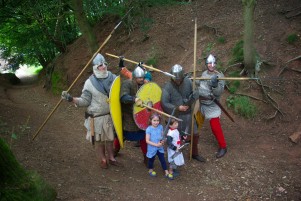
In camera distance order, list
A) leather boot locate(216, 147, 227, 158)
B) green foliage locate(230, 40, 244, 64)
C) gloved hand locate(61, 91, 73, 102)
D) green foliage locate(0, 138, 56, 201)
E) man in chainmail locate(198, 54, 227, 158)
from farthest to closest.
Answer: green foliage locate(230, 40, 244, 64) < leather boot locate(216, 147, 227, 158) < man in chainmail locate(198, 54, 227, 158) < gloved hand locate(61, 91, 73, 102) < green foliage locate(0, 138, 56, 201)

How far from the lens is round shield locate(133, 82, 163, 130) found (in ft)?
15.2

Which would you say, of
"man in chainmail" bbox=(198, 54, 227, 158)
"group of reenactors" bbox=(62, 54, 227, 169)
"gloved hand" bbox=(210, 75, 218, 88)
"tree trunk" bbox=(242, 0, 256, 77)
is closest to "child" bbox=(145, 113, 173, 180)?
"group of reenactors" bbox=(62, 54, 227, 169)

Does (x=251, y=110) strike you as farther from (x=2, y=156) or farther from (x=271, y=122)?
(x=2, y=156)

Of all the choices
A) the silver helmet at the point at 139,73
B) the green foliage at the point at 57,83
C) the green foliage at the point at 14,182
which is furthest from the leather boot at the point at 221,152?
A: the green foliage at the point at 57,83

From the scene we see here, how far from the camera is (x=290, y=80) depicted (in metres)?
6.69

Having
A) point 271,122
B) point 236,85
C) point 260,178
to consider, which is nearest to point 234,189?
point 260,178

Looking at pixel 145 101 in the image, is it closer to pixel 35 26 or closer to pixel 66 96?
pixel 66 96

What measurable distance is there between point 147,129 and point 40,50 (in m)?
A: 8.35

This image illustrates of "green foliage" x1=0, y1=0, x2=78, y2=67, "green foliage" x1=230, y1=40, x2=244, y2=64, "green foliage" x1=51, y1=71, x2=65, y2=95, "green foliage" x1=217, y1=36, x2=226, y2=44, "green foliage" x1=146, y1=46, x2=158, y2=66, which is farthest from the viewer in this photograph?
"green foliage" x1=51, y1=71, x2=65, y2=95

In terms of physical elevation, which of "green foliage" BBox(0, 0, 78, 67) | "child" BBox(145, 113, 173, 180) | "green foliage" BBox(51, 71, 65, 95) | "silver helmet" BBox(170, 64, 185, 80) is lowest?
"green foliage" BBox(51, 71, 65, 95)

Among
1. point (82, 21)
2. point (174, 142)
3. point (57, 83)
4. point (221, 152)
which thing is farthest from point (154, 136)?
point (57, 83)

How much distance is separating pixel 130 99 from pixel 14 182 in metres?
1.92

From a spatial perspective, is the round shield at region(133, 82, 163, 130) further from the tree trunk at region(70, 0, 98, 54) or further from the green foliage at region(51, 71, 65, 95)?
the green foliage at region(51, 71, 65, 95)

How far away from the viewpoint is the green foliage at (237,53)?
732 centimetres
